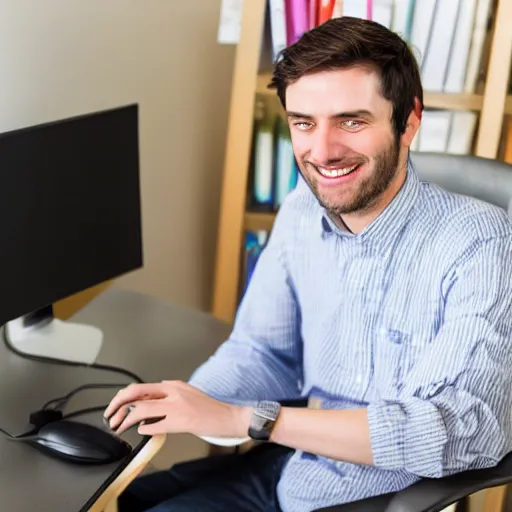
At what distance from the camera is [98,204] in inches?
58.2

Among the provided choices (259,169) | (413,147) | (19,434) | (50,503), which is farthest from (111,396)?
(413,147)

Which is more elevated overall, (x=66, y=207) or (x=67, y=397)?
(x=66, y=207)

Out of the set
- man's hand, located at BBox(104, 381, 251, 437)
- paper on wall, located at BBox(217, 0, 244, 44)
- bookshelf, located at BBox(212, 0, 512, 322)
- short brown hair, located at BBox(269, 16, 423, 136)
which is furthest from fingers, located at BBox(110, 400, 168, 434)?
paper on wall, located at BBox(217, 0, 244, 44)

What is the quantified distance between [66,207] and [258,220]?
26.6 inches

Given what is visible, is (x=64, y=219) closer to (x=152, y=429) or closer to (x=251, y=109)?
(x=152, y=429)

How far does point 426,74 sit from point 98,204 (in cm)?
83

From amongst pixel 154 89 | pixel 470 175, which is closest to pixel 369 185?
pixel 470 175

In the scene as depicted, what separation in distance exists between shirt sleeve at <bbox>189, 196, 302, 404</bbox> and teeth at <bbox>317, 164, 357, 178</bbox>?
210 mm

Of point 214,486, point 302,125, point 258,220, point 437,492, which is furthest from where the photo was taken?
point 258,220

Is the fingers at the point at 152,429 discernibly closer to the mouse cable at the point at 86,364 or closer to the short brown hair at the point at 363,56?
the mouse cable at the point at 86,364

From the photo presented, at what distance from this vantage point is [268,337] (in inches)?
57.1

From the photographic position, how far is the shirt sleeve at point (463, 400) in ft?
3.51

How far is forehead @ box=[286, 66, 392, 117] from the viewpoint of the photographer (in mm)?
1166

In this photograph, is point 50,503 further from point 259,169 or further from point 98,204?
point 259,169
